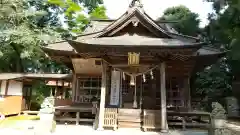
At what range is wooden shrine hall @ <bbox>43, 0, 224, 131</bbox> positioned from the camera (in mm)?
9602

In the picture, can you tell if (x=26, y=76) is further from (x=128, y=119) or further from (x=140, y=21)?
(x=140, y=21)

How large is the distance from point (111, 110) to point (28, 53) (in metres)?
11.9

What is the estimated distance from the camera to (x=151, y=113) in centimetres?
992

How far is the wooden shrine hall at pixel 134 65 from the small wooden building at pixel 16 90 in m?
4.78

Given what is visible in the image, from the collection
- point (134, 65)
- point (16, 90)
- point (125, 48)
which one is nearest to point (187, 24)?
point (134, 65)

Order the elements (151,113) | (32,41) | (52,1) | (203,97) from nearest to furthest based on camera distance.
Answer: (151,113)
(32,41)
(203,97)
(52,1)

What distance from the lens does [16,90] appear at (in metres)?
16.8

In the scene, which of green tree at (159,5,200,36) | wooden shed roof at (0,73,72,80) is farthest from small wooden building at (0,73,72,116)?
green tree at (159,5,200,36)

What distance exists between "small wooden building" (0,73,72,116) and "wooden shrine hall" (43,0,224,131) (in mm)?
4783

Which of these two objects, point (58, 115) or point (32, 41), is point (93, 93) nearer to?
point (58, 115)

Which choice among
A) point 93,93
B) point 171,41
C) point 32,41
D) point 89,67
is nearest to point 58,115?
point 93,93

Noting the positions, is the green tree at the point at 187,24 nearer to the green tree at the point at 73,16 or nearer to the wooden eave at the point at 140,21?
the green tree at the point at 73,16

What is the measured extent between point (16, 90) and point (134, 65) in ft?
36.6

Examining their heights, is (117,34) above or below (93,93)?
above
